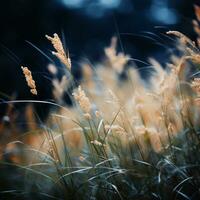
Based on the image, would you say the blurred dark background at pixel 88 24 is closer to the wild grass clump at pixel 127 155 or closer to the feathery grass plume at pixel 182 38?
the wild grass clump at pixel 127 155

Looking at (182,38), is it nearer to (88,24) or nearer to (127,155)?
(127,155)

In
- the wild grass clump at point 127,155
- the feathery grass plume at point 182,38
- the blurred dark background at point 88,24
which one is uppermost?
the feathery grass plume at point 182,38

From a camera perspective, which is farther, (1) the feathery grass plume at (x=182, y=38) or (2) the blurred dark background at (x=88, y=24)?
(2) the blurred dark background at (x=88, y=24)

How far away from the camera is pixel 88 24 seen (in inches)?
492

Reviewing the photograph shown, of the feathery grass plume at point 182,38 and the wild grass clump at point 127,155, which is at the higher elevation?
the feathery grass plume at point 182,38

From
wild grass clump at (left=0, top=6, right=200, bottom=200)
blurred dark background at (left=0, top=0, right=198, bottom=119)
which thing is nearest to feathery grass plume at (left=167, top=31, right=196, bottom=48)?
wild grass clump at (left=0, top=6, right=200, bottom=200)

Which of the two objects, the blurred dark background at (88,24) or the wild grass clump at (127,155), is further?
the blurred dark background at (88,24)

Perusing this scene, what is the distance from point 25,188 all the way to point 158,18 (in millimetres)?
10101

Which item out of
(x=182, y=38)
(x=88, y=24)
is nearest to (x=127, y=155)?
(x=182, y=38)

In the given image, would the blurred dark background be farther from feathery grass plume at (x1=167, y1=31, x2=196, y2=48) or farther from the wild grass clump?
feathery grass plume at (x1=167, y1=31, x2=196, y2=48)

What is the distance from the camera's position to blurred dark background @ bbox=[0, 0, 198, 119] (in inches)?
424

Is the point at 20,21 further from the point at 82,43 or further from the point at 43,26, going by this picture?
the point at 82,43

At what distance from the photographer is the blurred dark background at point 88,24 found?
35.3 feet

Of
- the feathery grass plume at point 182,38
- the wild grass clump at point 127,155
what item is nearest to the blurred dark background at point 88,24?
the wild grass clump at point 127,155
